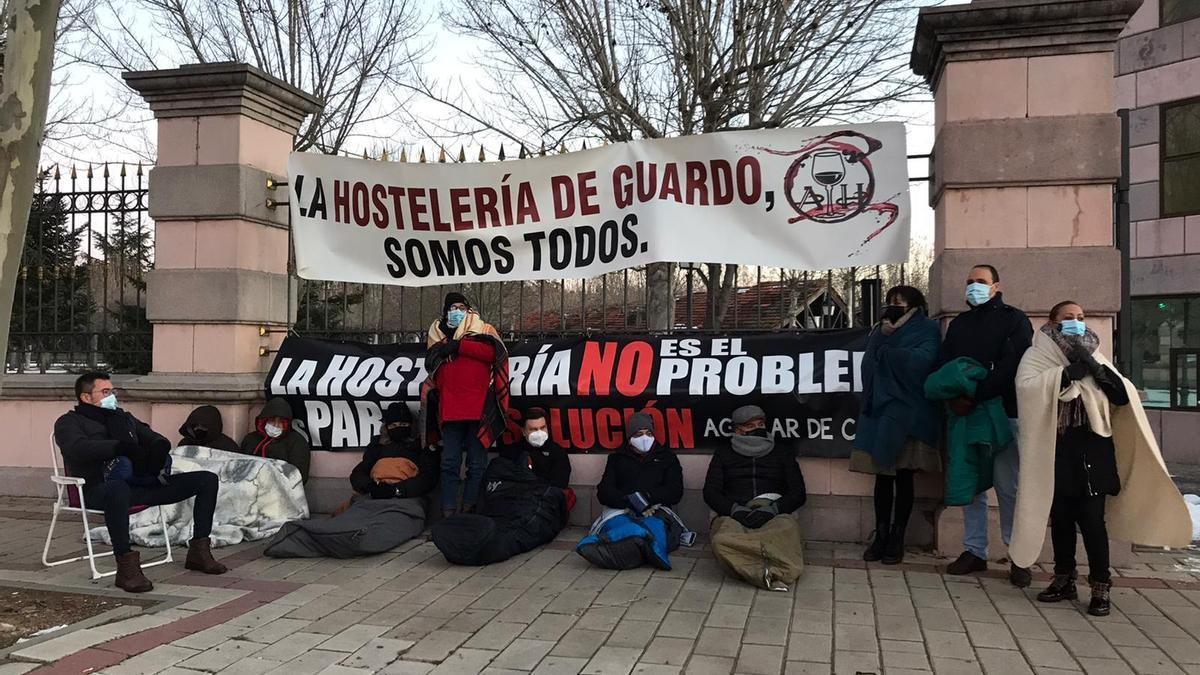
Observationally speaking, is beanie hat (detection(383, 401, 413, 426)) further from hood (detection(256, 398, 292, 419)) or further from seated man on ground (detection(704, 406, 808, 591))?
seated man on ground (detection(704, 406, 808, 591))

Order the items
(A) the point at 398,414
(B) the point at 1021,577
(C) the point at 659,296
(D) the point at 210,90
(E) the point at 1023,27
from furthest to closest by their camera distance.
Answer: (C) the point at 659,296, (D) the point at 210,90, (A) the point at 398,414, (E) the point at 1023,27, (B) the point at 1021,577

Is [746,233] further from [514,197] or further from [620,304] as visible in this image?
[514,197]

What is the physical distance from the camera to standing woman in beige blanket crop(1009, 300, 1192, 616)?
4.82 metres

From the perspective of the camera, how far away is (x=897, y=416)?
5.67m

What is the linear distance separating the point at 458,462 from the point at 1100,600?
14.2 ft

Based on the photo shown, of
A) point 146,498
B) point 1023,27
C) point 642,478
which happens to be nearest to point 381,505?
point 146,498

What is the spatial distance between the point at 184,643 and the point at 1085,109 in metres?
6.36

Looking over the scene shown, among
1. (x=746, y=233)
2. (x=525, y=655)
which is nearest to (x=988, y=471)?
(x=746, y=233)

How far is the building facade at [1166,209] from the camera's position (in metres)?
13.3

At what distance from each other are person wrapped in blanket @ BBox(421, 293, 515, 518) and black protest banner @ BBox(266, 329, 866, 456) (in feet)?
0.96

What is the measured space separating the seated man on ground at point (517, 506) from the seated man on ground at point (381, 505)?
20.5 inches

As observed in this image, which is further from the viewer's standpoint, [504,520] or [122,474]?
[504,520]

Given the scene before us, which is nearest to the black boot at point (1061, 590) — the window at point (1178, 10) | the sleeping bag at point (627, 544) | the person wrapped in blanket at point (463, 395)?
the sleeping bag at point (627, 544)

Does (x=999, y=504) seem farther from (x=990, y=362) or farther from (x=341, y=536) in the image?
(x=341, y=536)
